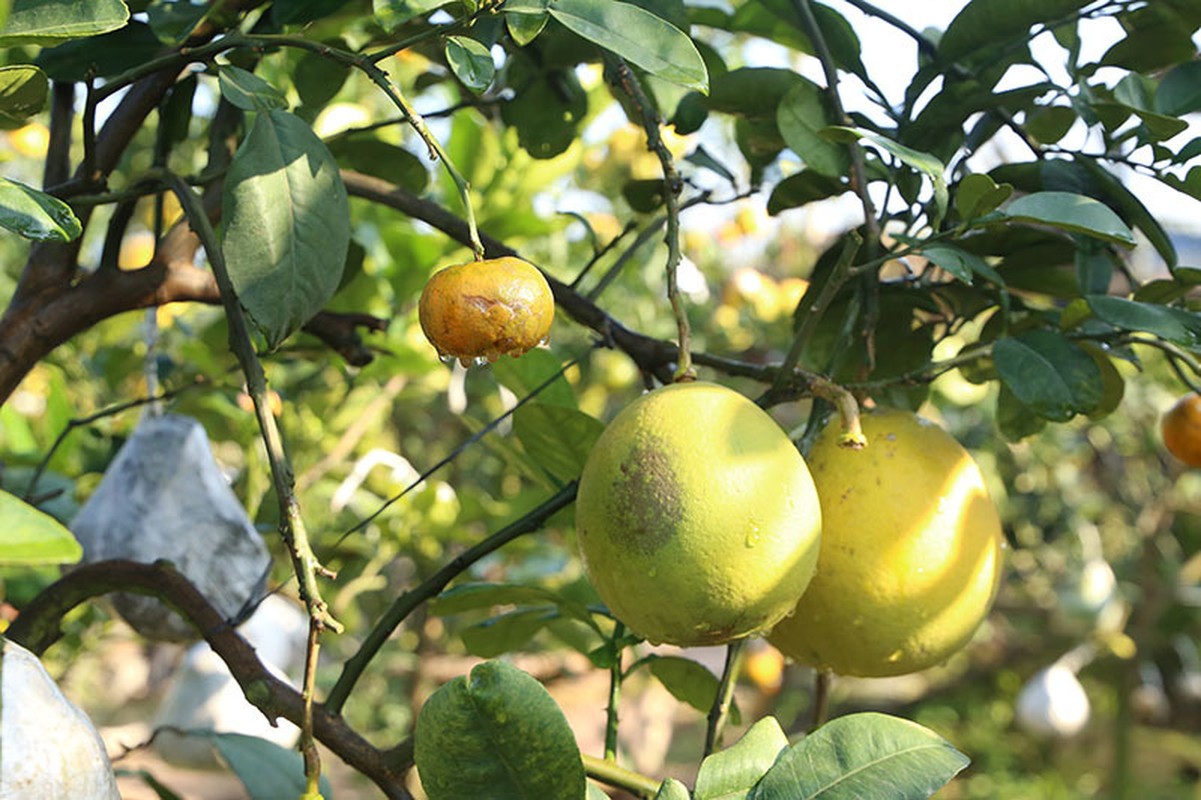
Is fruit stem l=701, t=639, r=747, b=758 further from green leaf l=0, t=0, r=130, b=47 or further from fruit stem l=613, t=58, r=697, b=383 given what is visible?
green leaf l=0, t=0, r=130, b=47

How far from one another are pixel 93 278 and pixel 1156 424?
90.8 inches

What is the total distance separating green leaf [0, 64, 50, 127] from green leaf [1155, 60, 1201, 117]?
0.47 metres

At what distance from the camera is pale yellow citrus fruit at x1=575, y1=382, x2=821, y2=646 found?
0.42 m

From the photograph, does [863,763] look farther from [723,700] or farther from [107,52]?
[107,52]

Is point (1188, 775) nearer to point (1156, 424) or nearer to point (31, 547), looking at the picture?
point (1156, 424)

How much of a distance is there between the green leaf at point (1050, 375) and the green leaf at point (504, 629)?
272mm

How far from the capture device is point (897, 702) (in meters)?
3.07

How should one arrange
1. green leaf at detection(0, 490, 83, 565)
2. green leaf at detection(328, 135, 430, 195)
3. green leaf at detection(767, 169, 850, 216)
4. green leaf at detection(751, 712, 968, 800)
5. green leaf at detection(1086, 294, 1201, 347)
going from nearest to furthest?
green leaf at detection(0, 490, 83, 565) → green leaf at detection(751, 712, 968, 800) → green leaf at detection(1086, 294, 1201, 347) → green leaf at detection(767, 169, 850, 216) → green leaf at detection(328, 135, 430, 195)

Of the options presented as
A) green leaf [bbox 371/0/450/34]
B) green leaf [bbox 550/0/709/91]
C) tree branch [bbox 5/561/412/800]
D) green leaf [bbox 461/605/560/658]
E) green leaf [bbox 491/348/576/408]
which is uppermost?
green leaf [bbox 371/0/450/34]

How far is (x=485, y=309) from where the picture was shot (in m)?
0.41

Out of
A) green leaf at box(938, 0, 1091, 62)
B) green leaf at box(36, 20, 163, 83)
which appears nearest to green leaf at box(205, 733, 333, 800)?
green leaf at box(36, 20, 163, 83)

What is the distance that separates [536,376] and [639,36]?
0.88 feet

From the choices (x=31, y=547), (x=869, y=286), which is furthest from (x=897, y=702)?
(x=31, y=547)

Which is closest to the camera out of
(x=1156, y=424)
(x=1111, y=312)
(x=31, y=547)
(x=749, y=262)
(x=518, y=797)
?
(x=31, y=547)
